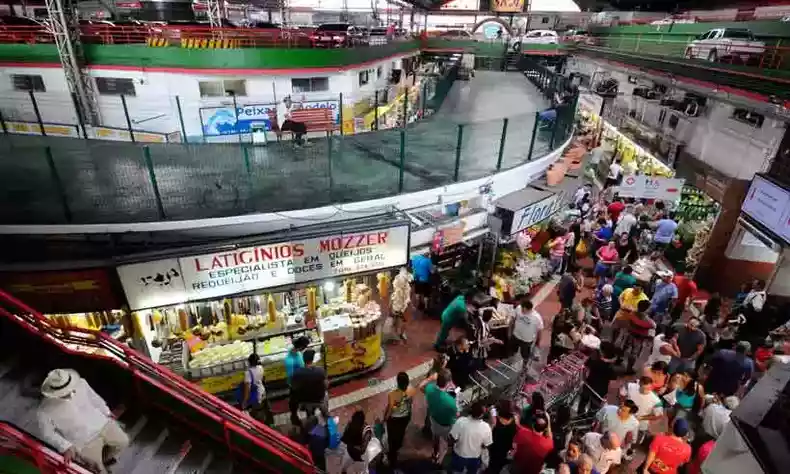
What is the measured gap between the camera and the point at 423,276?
1049cm

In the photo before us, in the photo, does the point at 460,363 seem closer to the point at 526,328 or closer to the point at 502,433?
the point at 526,328

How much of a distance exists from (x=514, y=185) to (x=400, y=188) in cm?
329

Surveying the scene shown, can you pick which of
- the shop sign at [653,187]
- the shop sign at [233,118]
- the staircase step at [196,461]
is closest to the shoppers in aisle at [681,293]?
the shop sign at [653,187]

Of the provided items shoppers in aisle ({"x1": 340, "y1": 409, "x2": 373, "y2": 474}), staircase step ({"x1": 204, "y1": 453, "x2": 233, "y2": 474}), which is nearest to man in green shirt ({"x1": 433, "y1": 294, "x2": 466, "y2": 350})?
shoppers in aisle ({"x1": 340, "y1": 409, "x2": 373, "y2": 474})

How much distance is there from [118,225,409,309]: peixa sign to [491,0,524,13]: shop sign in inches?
1719

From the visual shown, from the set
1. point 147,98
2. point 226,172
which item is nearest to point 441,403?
point 226,172

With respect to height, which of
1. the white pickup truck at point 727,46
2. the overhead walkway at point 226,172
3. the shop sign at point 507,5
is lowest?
the overhead walkway at point 226,172

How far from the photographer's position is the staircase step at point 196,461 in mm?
5430

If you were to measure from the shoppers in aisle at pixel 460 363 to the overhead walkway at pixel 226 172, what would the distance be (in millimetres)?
3203

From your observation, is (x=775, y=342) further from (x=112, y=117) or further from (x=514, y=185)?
(x=112, y=117)

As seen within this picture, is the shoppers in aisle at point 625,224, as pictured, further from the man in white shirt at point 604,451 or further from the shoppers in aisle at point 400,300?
the man in white shirt at point 604,451

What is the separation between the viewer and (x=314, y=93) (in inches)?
670

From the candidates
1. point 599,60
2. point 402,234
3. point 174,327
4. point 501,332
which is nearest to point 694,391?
point 501,332

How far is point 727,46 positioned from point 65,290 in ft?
69.9
